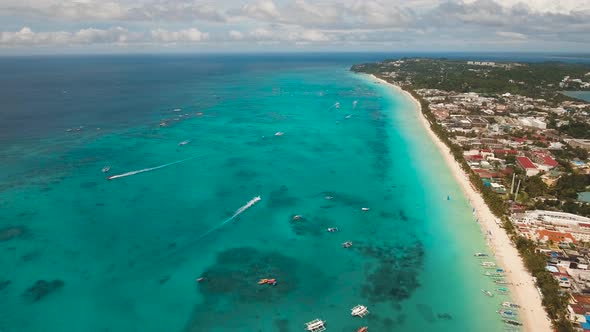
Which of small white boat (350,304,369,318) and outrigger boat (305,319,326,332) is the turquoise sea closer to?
small white boat (350,304,369,318)

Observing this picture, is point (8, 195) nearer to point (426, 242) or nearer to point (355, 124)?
point (426, 242)

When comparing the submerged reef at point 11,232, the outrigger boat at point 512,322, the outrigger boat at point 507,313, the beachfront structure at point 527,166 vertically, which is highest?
the beachfront structure at point 527,166

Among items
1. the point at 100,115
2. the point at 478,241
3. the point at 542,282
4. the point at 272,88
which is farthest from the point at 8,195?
the point at 272,88

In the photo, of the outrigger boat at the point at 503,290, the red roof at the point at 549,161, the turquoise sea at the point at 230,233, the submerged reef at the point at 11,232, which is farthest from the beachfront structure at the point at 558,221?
the submerged reef at the point at 11,232

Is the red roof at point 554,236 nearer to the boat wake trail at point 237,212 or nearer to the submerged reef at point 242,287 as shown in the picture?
the submerged reef at point 242,287

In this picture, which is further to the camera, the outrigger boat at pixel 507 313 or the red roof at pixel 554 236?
the red roof at pixel 554 236

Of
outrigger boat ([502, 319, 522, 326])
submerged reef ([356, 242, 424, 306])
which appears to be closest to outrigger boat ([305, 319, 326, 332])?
submerged reef ([356, 242, 424, 306])
